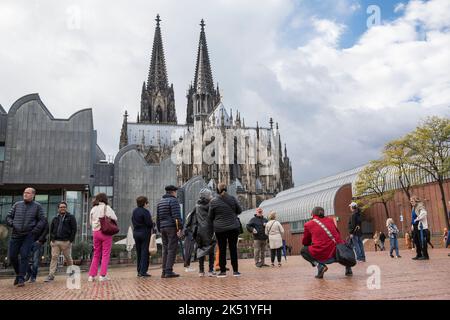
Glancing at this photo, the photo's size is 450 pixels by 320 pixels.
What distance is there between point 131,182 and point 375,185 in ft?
71.4

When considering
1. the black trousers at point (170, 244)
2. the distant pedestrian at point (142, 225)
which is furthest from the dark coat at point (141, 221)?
the black trousers at point (170, 244)

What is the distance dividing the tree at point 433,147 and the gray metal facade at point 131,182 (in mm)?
21114

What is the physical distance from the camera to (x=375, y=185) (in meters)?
35.9

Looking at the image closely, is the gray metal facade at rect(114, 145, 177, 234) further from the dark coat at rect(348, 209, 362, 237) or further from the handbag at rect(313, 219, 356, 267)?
the handbag at rect(313, 219, 356, 267)

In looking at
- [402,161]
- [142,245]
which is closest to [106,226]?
[142,245]

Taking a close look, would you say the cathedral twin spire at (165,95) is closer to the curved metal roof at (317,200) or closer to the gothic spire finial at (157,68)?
the gothic spire finial at (157,68)

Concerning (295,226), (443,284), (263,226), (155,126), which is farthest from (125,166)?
(155,126)

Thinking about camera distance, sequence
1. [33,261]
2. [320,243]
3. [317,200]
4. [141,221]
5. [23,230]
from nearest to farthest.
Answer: [320,243] < [23,230] < [141,221] < [33,261] < [317,200]

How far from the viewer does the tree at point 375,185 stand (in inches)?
1352

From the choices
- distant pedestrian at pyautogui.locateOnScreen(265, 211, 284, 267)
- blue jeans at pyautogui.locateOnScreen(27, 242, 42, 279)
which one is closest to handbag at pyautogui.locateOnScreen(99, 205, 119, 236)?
blue jeans at pyautogui.locateOnScreen(27, 242, 42, 279)

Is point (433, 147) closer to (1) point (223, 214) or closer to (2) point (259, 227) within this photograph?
(2) point (259, 227)

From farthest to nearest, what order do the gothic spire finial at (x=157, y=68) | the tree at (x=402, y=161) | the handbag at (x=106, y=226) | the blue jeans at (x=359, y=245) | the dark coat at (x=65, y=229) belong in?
the gothic spire finial at (x=157, y=68)
the tree at (x=402, y=161)
the blue jeans at (x=359, y=245)
the dark coat at (x=65, y=229)
the handbag at (x=106, y=226)
